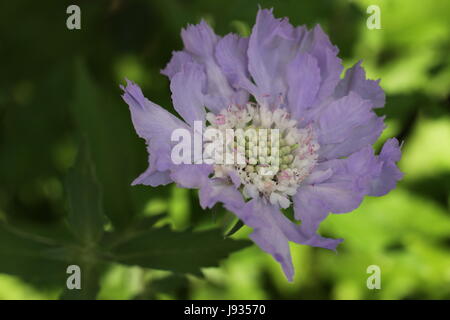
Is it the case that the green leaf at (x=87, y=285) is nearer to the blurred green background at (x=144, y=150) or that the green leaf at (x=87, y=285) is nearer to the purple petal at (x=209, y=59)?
the blurred green background at (x=144, y=150)

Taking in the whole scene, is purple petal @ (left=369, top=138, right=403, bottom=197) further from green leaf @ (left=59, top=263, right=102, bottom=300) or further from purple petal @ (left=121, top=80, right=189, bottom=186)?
green leaf @ (left=59, top=263, right=102, bottom=300)

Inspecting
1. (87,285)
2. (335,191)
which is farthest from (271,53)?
(87,285)

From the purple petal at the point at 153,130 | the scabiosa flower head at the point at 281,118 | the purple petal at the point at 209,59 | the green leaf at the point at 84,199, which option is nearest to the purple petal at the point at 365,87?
the scabiosa flower head at the point at 281,118

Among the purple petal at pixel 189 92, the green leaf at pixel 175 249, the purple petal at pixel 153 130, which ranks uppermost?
the purple petal at pixel 189 92

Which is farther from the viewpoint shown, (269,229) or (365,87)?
(365,87)

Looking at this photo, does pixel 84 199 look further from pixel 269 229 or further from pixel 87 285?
pixel 269 229

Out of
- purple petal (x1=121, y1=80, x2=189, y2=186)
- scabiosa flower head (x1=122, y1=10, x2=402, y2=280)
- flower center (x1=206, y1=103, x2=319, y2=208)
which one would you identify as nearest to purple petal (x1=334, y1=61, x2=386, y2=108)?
scabiosa flower head (x1=122, y1=10, x2=402, y2=280)

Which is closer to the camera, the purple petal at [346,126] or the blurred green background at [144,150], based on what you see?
the purple petal at [346,126]
